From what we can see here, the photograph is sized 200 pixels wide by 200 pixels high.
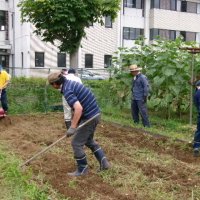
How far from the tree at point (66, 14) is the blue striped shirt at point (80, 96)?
10482 millimetres

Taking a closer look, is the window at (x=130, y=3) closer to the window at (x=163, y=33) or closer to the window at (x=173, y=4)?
the window at (x=163, y=33)

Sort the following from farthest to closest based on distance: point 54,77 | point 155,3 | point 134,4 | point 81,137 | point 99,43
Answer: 1. point 155,3
2. point 134,4
3. point 99,43
4. point 81,137
5. point 54,77

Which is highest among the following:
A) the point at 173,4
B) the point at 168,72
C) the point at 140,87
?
the point at 173,4

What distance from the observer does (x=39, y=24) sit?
17078 mm

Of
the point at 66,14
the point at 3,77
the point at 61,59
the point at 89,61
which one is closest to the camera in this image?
the point at 3,77

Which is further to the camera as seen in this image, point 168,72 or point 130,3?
point 130,3

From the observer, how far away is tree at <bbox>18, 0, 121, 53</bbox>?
52.9 feet

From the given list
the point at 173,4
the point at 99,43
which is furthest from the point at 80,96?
the point at 173,4

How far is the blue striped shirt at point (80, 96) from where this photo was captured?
5.82 meters

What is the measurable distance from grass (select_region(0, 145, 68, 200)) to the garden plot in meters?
0.18

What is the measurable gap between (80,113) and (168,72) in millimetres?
5949

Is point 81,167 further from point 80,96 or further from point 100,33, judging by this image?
point 100,33

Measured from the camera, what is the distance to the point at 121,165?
6891 mm

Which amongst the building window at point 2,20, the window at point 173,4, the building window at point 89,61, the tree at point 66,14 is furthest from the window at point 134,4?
the tree at point 66,14
